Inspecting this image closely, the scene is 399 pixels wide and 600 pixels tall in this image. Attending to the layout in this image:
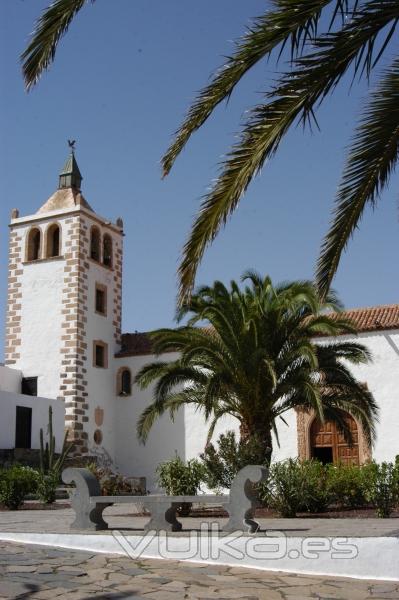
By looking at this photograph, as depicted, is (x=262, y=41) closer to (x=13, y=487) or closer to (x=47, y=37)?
(x=47, y=37)

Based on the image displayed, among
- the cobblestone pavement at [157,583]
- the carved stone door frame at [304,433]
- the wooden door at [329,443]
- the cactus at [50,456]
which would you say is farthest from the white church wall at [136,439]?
the cobblestone pavement at [157,583]

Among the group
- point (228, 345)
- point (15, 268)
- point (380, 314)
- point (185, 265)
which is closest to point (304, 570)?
point (185, 265)

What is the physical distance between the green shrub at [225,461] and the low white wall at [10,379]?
46.7ft

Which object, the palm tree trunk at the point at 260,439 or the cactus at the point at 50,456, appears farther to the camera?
the cactus at the point at 50,456

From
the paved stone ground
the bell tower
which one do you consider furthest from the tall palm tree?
the bell tower

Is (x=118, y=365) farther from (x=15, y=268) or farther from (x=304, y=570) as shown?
(x=304, y=570)

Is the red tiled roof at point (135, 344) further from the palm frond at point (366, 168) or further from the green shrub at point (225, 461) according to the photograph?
the palm frond at point (366, 168)

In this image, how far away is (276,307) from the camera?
1549 cm

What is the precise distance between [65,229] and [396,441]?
1397cm

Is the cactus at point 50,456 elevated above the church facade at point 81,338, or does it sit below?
below

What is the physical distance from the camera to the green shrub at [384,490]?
1092cm

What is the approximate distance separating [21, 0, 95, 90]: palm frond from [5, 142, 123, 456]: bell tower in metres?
20.0

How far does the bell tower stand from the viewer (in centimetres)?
2564

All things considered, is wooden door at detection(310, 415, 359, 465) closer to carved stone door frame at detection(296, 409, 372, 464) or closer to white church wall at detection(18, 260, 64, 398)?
carved stone door frame at detection(296, 409, 372, 464)
